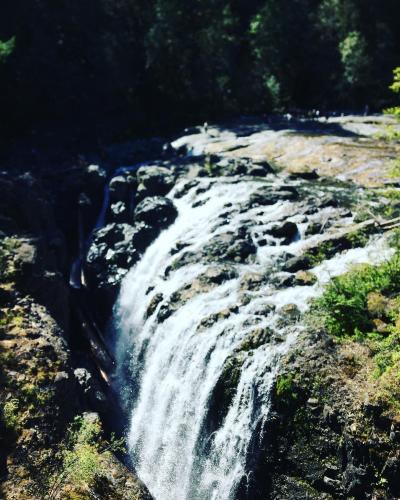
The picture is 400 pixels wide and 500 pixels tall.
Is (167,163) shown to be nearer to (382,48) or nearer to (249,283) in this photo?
(249,283)

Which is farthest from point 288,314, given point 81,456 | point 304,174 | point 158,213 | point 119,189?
point 119,189

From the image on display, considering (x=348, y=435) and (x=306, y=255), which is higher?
(x=306, y=255)

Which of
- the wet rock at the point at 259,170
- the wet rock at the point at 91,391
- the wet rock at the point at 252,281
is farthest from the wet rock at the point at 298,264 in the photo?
the wet rock at the point at 259,170

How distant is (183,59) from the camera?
163 feet

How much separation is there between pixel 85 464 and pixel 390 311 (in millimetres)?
9322

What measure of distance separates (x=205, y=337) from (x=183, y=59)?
3953cm

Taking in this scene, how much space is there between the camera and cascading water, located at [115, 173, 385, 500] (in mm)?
14484

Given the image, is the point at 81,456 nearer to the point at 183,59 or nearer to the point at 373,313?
the point at 373,313

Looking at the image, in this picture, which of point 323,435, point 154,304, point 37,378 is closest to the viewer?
point 323,435

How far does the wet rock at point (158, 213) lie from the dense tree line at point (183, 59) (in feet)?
77.6

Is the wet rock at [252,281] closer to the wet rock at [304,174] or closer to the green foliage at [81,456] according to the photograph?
the green foliage at [81,456]

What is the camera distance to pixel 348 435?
1200 cm

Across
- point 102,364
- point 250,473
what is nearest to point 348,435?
point 250,473

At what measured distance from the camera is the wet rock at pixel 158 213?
2730 cm
